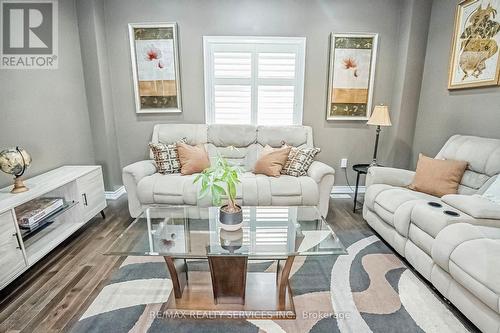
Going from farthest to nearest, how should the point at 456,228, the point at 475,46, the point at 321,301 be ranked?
the point at 475,46 → the point at 321,301 → the point at 456,228

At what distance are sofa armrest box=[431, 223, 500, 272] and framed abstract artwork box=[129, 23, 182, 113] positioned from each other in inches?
125

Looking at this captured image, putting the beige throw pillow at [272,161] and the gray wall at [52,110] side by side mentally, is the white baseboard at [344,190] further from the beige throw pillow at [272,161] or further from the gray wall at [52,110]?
the gray wall at [52,110]

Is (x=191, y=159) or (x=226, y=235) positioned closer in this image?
(x=226, y=235)

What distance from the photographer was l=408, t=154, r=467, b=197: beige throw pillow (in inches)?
90.1

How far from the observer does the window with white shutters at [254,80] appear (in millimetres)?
3422

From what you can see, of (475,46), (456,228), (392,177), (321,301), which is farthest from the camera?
(392,177)

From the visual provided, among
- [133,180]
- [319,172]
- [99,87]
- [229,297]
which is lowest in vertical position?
[229,297]

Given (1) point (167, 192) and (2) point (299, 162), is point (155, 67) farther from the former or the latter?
(2) point (299, 162)

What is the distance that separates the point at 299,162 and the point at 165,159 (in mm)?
1559

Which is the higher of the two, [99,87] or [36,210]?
[99,87]

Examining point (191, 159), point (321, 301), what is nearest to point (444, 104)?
point (321, 301)

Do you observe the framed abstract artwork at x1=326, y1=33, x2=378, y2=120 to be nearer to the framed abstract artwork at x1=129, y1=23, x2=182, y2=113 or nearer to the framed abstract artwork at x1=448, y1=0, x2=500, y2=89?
the framed abstract artwork at x1=448, y1=0, x2=500, y2=89

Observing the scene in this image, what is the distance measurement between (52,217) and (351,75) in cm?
373

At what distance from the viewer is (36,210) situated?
2209 millimetres
